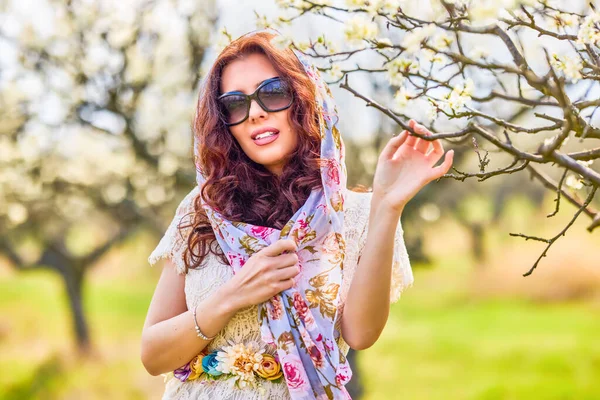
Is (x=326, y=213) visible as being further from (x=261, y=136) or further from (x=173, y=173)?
(x=173, y=173)

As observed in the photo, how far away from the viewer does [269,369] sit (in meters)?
1.94

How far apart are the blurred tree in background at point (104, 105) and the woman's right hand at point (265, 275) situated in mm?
3454

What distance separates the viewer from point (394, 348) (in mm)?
13422

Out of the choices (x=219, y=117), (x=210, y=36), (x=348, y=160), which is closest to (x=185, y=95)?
(x=210, y=36)

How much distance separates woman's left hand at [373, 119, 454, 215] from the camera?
5.36ft

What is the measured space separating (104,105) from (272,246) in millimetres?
4069

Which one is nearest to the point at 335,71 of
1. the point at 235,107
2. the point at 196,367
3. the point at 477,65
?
the point at 477,65

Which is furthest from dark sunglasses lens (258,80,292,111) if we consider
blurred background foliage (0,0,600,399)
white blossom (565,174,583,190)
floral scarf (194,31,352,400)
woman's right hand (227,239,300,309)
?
blurred background foliage (0,0,600,399)

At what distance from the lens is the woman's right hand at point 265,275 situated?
1894 millimetres

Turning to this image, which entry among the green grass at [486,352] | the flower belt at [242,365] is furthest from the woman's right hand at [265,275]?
the green grass at [486,352]

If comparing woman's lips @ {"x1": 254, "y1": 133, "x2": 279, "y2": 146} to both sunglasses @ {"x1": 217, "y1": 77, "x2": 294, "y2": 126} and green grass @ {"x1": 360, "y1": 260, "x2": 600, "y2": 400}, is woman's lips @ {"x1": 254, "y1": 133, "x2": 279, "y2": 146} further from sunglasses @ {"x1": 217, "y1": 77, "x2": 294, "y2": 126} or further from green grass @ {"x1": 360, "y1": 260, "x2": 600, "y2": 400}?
green grass @ {"x1": 360, "y1": 260, "x2": 600, "y2": 400}

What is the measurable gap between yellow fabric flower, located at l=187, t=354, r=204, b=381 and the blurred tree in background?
3.42 m

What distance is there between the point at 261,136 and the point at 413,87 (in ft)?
1.84

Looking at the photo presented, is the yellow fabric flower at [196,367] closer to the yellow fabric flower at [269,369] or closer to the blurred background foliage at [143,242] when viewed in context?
the yellow fabric flower at [269,369]
